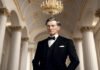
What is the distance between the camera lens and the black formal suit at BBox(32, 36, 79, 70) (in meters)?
2.14

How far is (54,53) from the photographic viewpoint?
2203mm

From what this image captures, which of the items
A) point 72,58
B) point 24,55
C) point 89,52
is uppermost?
point 72,58

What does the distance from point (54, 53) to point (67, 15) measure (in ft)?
44.9

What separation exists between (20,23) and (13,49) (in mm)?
1969

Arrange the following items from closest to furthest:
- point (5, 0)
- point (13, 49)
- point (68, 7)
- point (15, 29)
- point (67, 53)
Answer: point (67, 53) → point (5, 0) → point (13, 49) → point (15, 29) → point (68, 7)

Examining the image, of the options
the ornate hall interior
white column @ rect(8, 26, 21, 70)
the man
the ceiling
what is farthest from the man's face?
white column @ rect(8, 26, 21, 70)

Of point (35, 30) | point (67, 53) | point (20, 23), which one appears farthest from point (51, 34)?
point (35, 30)

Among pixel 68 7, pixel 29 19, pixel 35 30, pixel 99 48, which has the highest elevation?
pixel 68 7

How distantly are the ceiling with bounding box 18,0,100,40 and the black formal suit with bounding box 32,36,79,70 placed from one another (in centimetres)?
774

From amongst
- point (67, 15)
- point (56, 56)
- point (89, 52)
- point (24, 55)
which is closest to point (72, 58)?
point (56, 56)

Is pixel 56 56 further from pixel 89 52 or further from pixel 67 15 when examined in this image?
pixel 67 15

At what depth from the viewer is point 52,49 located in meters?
2.26

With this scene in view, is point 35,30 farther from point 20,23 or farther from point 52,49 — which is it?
point 52,49

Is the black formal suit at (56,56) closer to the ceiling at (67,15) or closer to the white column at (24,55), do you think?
the ceiling at (67,15)
